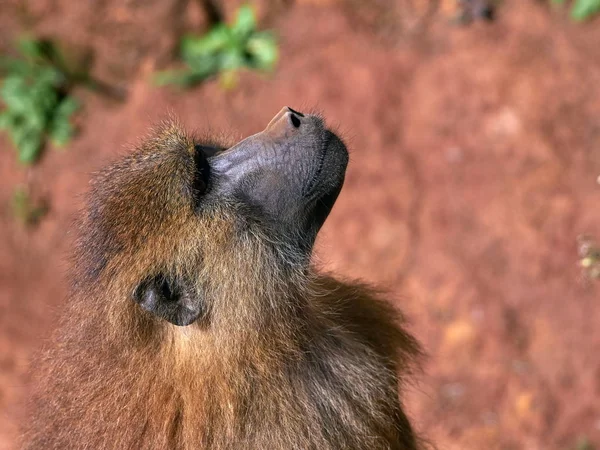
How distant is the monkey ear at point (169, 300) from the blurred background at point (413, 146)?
0.84 m

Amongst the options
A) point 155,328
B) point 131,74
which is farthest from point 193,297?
point 131,74

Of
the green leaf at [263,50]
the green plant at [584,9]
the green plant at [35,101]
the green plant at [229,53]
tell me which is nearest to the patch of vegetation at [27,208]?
the green plant at [35,101]

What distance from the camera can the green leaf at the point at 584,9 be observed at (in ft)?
20.7

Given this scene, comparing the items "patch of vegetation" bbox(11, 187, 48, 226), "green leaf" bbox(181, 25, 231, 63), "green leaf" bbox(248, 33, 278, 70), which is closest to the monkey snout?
"green leaf" bbox(248, 33, 278, 70)

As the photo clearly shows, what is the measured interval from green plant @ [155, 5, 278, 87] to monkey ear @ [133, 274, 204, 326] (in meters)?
5.13

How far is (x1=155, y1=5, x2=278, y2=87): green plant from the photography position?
7.56 meters

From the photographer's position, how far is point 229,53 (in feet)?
24.9

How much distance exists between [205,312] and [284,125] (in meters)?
0.89

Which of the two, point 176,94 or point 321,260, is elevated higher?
point 176,94

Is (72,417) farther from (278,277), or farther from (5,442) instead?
(5,442)

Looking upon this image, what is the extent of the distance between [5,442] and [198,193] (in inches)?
192

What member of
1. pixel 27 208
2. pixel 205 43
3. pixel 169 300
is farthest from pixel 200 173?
pixel 27 208

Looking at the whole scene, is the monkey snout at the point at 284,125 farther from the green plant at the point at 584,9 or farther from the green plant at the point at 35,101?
the green plant at the point at 35,101

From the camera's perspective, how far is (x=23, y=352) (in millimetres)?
6930
